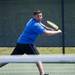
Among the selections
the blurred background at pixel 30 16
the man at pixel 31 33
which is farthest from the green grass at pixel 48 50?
the man at pixel 31 33

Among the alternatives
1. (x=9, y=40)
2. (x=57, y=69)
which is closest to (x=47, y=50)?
(x=9, y=40)

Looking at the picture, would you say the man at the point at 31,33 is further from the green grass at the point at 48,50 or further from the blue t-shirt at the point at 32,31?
the green grass at the point at 48,50

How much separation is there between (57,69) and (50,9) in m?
4.84

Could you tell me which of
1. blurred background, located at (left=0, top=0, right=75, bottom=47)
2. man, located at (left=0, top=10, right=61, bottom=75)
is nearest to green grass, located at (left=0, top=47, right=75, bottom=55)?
blurred background, located at (left=0, top=0, right=75, bottom=47)

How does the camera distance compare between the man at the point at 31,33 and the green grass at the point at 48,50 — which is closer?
the man at the point at 31,33

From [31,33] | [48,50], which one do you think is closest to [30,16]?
[48,50]

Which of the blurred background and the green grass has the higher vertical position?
the blurred background

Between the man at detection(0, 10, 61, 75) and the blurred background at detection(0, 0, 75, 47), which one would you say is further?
the blurred background at detection(0, 0, 75, 47)

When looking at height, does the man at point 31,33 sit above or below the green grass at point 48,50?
above

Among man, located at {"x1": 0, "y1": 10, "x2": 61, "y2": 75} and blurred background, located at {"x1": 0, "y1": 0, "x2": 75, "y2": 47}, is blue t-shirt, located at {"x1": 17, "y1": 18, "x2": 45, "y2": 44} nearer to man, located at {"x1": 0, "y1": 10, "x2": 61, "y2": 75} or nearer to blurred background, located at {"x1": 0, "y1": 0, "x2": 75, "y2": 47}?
man, located at {"x1": 0, "y1": 10, "x2": 61, "y2": 75}

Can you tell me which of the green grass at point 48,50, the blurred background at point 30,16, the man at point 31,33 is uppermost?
the man at point 31,33

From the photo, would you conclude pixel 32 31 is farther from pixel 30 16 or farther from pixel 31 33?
pixel 30 16

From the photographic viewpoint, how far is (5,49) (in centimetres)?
1305

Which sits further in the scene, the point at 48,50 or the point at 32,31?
the point at 48,50
